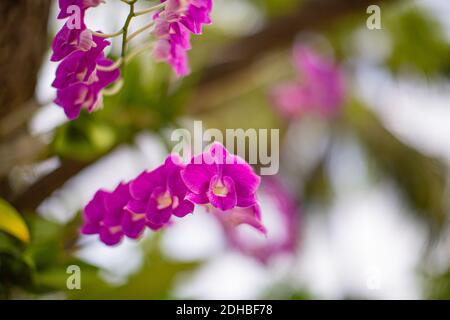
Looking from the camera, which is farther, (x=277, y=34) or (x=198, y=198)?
(x=277, y=34)

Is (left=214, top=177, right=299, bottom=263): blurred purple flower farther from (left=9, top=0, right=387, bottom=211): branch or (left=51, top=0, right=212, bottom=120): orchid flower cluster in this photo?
(left=51, top=0, right=212, bottom=120): orchid flower cluster

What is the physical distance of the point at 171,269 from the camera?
4.13 ft

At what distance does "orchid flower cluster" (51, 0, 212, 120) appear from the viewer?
65 centimetres

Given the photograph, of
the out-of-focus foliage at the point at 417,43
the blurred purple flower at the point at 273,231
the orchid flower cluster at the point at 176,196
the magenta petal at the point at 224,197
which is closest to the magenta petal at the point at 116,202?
the orchid flower cluster at the point at 176,196

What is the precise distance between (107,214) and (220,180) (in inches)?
5.5

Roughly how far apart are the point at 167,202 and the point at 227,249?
143 centimetres

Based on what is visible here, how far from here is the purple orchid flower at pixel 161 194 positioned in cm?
65

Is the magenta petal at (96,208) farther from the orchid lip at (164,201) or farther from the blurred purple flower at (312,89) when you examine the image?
the blurred purple flower at (312,89)

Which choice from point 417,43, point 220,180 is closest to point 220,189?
point 220,180

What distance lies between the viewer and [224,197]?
2.05 ft

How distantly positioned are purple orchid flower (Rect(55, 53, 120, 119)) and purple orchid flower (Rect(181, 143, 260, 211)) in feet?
0.48

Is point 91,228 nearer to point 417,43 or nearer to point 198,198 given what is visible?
point 198,198
